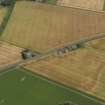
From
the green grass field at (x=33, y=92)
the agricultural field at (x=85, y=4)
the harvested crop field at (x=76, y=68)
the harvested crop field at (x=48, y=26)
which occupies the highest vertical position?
the agricultural field at (x=85, y=4)

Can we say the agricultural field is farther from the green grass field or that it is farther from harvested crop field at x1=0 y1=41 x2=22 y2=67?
the green grass field

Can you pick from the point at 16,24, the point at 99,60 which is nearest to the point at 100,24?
the point at 99,60

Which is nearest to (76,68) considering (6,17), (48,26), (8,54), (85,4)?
(8,54)

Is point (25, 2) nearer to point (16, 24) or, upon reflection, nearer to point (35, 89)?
point (16, 24)

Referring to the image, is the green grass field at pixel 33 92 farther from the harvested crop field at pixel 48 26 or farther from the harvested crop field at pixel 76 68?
the harvested crop field at pixel 48 26

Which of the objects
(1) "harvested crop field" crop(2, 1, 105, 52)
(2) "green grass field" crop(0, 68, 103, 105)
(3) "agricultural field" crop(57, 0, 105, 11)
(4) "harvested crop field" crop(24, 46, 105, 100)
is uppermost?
(3) "agricultural field" crop(57, 0, 105, 11)

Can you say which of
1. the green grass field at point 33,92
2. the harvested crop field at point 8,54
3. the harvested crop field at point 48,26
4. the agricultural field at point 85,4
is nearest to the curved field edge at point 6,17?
the harvested crop field at point 48,26

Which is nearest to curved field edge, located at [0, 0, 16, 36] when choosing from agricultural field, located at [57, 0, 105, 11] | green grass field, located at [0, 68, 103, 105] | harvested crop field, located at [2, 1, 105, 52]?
harvested crop field, located at [2, 1, 105, 52]
